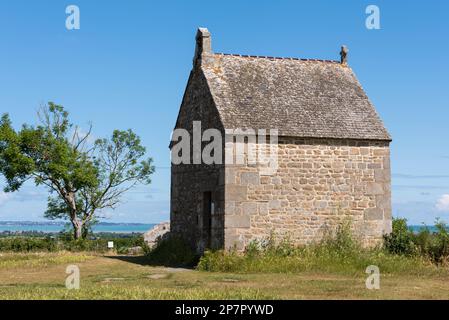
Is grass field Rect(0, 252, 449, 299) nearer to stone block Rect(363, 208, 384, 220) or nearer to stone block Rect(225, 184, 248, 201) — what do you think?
stone block Rect(225, 184, 248, 201)

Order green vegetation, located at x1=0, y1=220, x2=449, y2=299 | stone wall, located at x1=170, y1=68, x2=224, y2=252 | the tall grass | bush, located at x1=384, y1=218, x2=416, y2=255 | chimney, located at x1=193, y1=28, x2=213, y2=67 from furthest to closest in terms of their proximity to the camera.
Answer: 1. chimney, located at x1=193, y1=28, x2=213, y2=67
2. bush, located at x1=384, y1=218, x2=416, y2=255
3. stone wall, located at x1=170, y1=68, x2=224, y2=252
4. the tall grass
5. green vegetation, located at x1=0, y1=220, x2=449, y2=299

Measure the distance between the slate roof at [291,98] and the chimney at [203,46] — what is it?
0.27 metres

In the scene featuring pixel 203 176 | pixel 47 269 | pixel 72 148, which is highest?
pixel 72 148

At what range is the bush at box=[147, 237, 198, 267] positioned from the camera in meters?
23.0

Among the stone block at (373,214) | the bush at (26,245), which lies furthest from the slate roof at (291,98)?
the bush at (26,245)

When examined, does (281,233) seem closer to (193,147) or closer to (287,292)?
(193,147)

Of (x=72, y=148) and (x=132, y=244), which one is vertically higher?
(x=72, y=148)

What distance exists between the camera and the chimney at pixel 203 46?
77.5ft

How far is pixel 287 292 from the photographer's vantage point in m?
14.2

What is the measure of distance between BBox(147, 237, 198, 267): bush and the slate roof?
5.35 metres

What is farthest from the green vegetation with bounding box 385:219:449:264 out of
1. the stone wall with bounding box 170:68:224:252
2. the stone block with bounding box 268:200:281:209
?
the stone wall with bounding box 170:68:224:252
